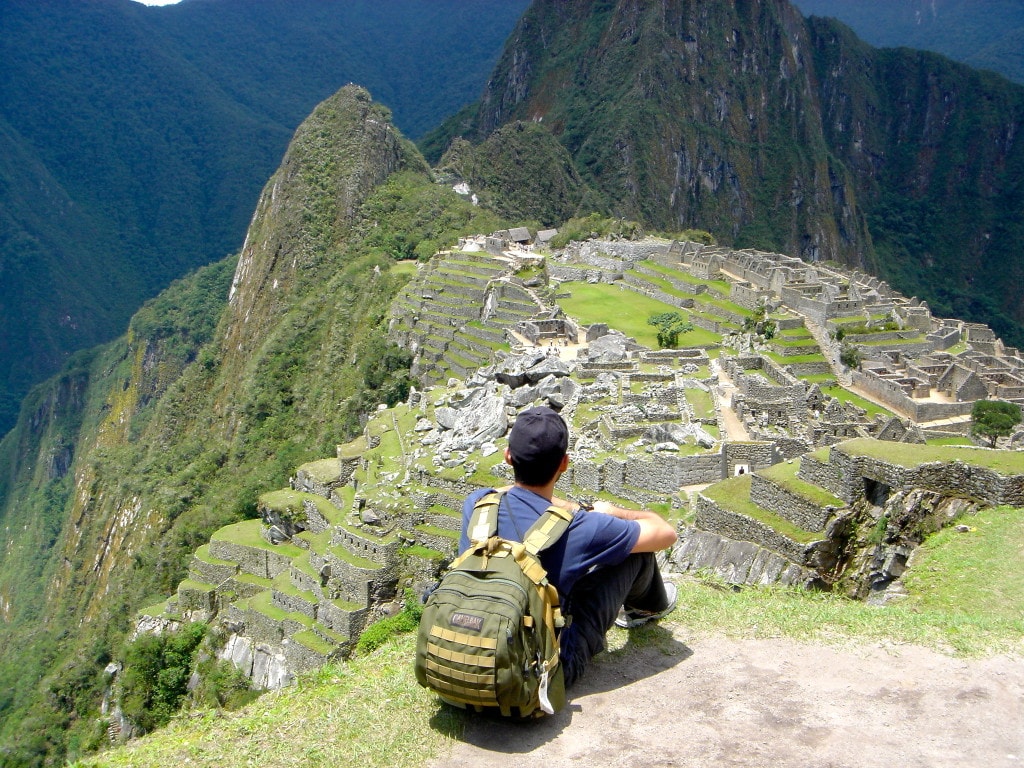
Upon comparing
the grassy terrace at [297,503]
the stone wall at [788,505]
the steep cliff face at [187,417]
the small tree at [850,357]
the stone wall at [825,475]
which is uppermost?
the stone wall at [825,475]

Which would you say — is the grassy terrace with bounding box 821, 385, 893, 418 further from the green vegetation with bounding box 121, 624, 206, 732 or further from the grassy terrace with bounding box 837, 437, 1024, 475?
the green vegetation with bounding box 121, 624, 206, 732

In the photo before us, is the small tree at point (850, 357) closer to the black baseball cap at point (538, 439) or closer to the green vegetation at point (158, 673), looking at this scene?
the green vegetation at point (158, 673)

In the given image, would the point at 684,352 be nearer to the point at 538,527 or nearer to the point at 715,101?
the point at 538,527

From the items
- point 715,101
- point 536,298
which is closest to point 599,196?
point 715,101

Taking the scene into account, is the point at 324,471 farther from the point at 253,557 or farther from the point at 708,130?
the point at 708,130

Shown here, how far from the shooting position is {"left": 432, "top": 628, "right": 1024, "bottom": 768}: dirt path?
6195mm

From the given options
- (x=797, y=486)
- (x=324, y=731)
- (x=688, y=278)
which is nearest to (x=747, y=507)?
(x=797, y=486)

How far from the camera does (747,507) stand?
14.6 m

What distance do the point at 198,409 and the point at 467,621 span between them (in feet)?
Answer: 265

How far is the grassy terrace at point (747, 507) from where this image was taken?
518 inches

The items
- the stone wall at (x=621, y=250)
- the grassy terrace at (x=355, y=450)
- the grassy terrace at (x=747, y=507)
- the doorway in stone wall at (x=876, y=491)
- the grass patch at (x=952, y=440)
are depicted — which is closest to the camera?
the doorway in stone wall at (x=876, y=491)

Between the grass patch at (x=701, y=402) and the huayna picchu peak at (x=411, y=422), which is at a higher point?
the grass patch at (x=701, y=402)

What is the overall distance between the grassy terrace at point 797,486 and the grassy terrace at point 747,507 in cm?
43

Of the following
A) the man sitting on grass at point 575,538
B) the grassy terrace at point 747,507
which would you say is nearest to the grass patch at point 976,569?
the grassy terrace at point 747,507
